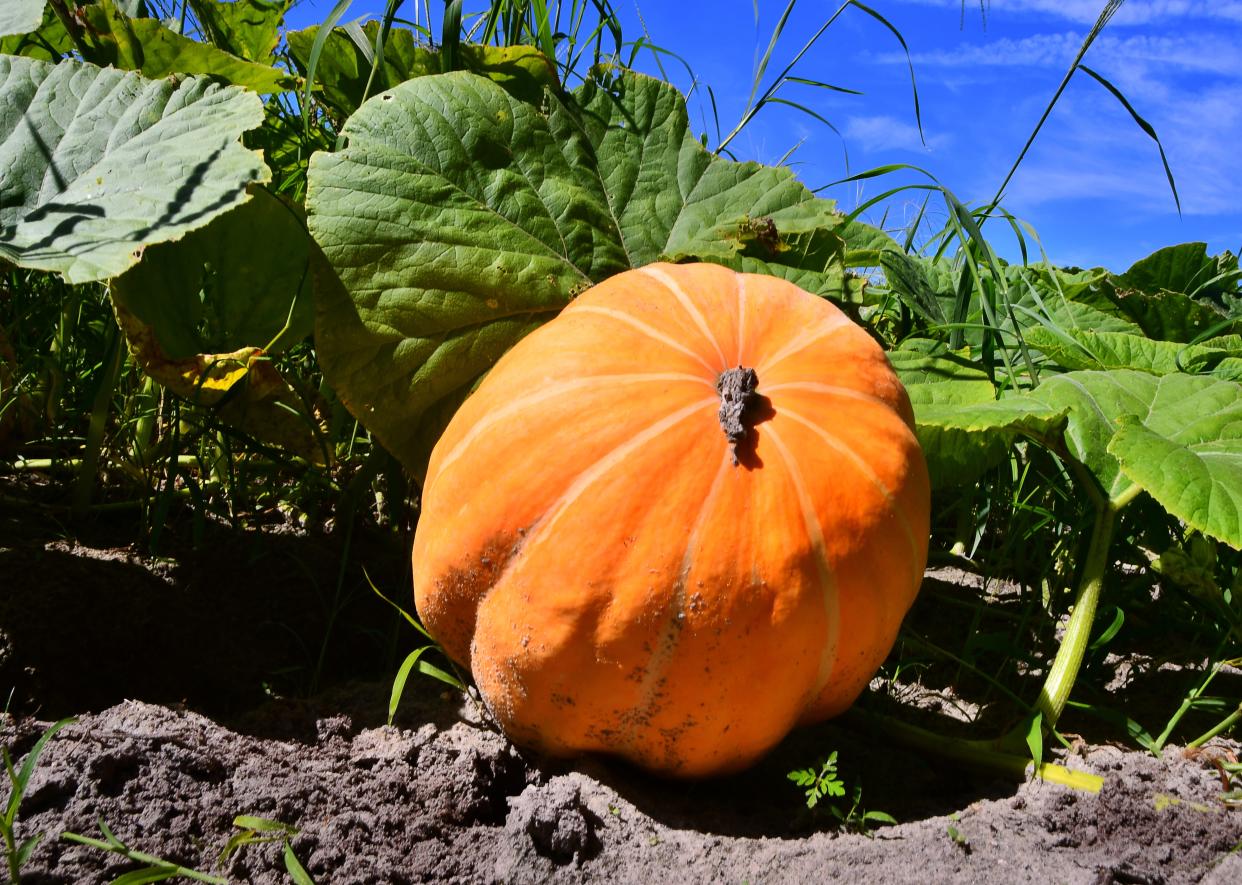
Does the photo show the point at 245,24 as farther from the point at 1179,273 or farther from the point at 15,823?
the point at 1179,273

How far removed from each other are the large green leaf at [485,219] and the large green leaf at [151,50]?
615 mm

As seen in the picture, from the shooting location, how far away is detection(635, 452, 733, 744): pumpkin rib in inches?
62.2

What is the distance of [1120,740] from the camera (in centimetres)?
193

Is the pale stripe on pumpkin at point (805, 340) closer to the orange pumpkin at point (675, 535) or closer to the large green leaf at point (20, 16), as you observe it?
the orange pumpkin at point (675, 535)

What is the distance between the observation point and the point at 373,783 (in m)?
1.54

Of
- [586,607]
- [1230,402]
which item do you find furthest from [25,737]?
[1230,402]

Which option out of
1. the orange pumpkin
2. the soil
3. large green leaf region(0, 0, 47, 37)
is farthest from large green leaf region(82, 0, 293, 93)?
the orange pumpkin

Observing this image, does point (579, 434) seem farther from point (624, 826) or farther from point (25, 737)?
point (25, 737)

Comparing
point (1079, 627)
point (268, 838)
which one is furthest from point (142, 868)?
point (1079, 627)

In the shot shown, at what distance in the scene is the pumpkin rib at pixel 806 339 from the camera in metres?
1.82

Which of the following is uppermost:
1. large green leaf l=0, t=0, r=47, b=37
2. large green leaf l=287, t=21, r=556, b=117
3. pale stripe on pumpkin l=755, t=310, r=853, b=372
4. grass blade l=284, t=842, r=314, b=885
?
large green leaf l=287, t=21, r=556, b=117

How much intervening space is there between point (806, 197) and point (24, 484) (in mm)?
1922

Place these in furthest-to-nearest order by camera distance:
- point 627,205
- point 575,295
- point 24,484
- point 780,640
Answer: point 24,484 → point 627,205 → point 575,295 → point 780,640

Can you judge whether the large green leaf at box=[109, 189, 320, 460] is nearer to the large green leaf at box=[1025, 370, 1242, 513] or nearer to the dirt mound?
the dirt mound
